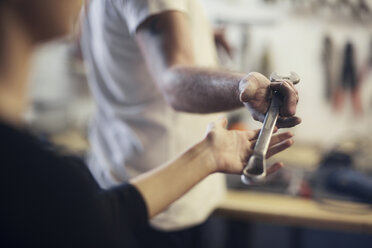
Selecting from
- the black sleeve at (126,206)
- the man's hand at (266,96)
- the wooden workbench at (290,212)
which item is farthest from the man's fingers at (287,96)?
the wooden workbench at (290,212)

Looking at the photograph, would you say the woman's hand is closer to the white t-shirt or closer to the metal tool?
the metal tool

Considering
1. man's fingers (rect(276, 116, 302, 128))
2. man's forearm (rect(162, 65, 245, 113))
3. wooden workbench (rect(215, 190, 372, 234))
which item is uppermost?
man's forearm (rect(162, 65, 245, 113))

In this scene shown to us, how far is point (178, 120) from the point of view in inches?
23.6

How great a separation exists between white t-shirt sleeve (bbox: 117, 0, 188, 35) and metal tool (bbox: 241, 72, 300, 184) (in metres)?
0.20

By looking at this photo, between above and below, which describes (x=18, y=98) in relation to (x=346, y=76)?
above

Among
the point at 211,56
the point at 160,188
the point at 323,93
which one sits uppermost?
the point at 211,56

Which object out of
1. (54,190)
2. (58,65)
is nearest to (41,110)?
(58,65)

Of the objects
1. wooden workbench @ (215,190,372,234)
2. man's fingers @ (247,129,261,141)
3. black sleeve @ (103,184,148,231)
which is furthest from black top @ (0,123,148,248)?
wooden workbench @ (215,190,372,234)

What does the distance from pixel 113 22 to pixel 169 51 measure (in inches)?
4.4

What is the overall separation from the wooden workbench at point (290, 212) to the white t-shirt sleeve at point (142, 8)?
0.59 meters

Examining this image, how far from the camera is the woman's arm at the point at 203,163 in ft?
1.17

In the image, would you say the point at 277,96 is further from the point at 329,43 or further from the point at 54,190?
the point at 329,43

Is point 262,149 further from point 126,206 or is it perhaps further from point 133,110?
point 133,110

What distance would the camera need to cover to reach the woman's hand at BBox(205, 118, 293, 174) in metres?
0.35
